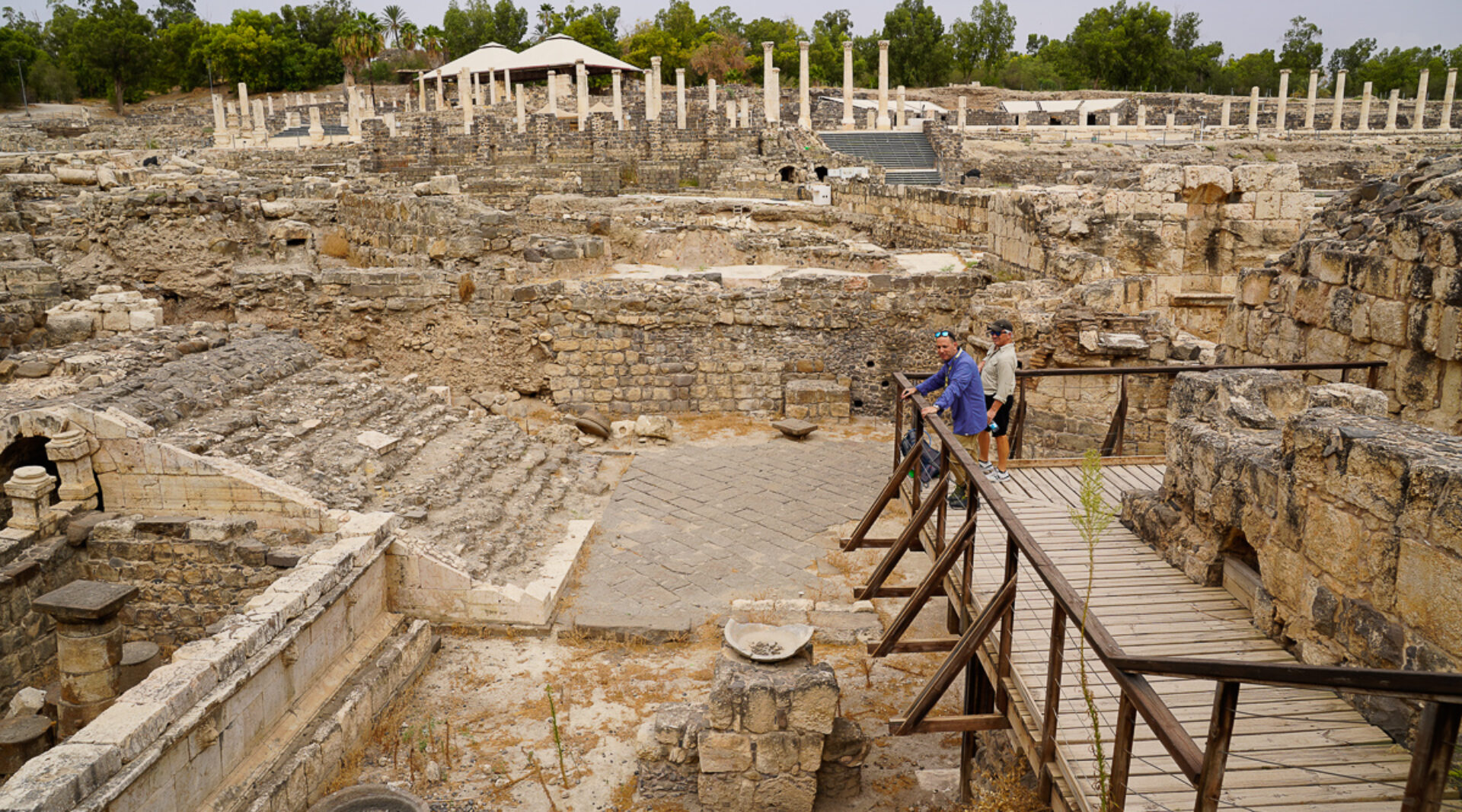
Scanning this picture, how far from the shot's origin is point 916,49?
6450cm

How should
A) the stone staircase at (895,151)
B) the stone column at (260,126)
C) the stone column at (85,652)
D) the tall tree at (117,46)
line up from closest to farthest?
1. the stone column at (85,652)
2. the stone staircase at (895,151)
3. the stone column at (260,126)
4. the tall tree at (117,46)

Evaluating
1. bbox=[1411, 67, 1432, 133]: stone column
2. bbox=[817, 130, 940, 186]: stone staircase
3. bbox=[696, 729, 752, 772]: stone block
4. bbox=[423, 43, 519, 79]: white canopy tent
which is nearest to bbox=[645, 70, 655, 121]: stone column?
bbox=[817, 130, 940, 186]: stone staircase

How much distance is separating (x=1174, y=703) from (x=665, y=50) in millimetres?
58480

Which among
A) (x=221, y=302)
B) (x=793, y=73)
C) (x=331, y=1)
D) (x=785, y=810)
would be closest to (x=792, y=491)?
(x=785, y=810)

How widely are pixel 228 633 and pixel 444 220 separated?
31.3ft

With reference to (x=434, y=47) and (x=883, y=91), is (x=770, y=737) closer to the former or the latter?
(x=883, y=91)

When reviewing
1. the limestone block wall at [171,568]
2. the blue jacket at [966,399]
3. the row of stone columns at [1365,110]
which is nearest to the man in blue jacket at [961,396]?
the blue jacket at [966,399]

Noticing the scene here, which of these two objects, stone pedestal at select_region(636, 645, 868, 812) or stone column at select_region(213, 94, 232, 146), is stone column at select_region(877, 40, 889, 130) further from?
stone pedestal at select_region(636, 645, 868, 812)

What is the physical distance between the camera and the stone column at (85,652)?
5.84m

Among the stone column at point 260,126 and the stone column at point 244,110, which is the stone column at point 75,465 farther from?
the stone column at point 244,110

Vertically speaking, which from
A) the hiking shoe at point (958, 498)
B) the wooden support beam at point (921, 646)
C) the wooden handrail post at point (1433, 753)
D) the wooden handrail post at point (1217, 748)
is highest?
the wooden handrail post at point (1433, 753)

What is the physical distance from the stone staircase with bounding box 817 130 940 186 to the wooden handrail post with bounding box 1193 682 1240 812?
82.1 ft

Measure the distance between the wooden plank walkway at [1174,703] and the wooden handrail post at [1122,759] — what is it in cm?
16

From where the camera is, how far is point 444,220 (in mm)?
13906
